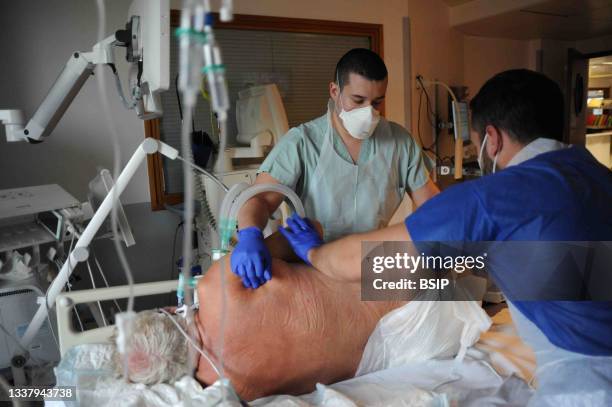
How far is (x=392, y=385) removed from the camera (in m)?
1.38

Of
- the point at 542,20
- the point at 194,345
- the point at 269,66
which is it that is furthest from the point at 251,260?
the point at 542,20

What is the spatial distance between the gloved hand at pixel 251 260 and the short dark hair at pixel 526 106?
700 mm

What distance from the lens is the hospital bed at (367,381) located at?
1234mm

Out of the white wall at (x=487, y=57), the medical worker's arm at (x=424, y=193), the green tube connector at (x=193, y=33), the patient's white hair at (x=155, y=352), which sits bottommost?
the patient's white hair at (x=155, y=352)

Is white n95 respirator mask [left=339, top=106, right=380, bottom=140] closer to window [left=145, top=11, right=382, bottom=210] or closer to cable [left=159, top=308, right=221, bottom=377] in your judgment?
cable [left=159, top=308, right=221, bottom=377]

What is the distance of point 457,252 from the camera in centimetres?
106

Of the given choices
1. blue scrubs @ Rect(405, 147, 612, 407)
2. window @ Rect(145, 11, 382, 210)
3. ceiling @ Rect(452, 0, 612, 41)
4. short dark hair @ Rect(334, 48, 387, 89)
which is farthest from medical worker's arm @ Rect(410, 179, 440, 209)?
ceiling @ Rect(452, 0, 612, 41)

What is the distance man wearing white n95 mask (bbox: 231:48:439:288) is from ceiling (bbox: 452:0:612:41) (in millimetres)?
2294

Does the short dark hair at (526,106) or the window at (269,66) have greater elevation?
the window at (269,66)

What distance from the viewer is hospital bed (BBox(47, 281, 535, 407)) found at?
123cm

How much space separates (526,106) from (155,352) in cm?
115

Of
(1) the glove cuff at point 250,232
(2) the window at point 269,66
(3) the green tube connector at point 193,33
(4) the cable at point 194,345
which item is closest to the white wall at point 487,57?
(2) the window at point 269,66

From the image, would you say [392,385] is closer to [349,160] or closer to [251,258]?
[251,258]

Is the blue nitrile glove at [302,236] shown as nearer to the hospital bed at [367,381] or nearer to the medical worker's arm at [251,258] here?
the medical worker's arm at [251,258]
